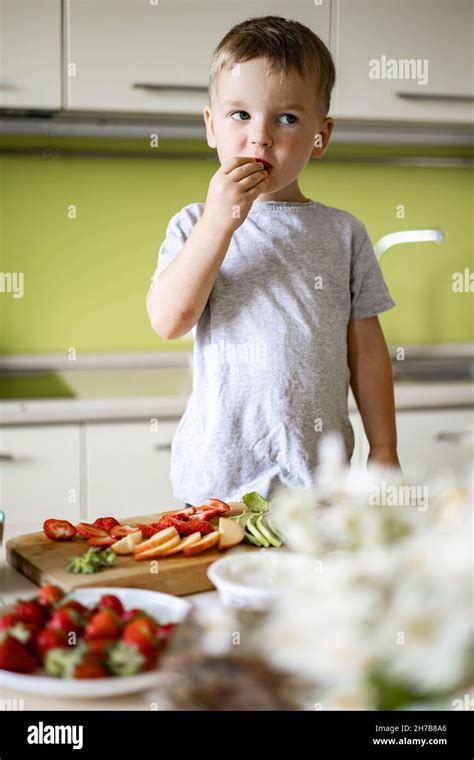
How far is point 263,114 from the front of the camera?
1.25 m

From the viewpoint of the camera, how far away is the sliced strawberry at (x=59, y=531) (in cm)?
102

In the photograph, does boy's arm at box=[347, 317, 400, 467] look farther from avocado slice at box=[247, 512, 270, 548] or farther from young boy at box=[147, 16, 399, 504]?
avocado slice at box=[247, 512, 270, 548]

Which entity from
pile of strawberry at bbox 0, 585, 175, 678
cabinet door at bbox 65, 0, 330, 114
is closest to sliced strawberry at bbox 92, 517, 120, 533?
pile of strawberry at bbox 0, 585, 175, 678

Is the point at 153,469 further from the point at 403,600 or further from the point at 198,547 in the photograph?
the point at 403,600

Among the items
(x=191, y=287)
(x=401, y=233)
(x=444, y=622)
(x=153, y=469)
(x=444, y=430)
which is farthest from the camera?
(x=401, y=233)

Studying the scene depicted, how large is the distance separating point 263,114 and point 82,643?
815mm

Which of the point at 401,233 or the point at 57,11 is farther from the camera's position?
the point at 401,233

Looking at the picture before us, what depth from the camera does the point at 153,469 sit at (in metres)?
2.13

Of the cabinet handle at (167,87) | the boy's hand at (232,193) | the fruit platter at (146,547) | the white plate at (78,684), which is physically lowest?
the white plate at (78,684)

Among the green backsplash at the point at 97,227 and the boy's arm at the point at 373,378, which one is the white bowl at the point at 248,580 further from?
the green backsplash at the point at 97,227

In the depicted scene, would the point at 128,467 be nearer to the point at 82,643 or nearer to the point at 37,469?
the point at 37,469

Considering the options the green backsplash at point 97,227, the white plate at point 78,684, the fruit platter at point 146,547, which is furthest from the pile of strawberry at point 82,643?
the green backsplash at point 97,227

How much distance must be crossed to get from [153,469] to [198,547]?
118cm

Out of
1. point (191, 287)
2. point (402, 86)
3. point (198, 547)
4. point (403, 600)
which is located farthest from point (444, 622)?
point (402, 86)
